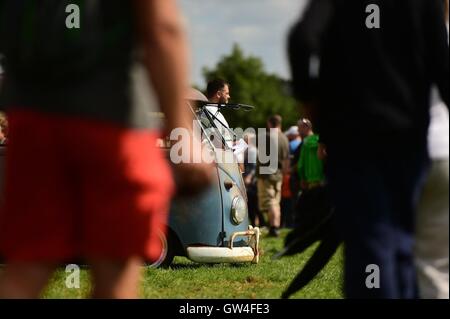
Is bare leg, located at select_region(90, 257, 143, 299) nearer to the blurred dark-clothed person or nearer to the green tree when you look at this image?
the blurred dark-clothed person

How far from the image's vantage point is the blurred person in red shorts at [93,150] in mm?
2844

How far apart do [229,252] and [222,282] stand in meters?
1.01

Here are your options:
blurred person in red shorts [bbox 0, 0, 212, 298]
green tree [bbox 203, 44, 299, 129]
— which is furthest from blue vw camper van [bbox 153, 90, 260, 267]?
green tree [bbox 203, 44, 299, 129]

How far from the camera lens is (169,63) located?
9.46 feet

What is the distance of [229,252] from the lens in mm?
9984

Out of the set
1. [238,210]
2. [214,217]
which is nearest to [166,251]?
[214,217]

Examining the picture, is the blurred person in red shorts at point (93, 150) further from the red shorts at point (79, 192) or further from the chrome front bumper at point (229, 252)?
the chrome front bumper at point (229, 252)

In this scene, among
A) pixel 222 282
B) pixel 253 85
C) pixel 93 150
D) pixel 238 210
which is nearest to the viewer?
pixel 93 150

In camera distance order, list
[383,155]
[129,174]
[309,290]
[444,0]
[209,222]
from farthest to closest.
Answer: [209,222], [309,290], [444,0], [383,155], [129,174]

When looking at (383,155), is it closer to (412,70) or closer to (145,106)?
(412,70)

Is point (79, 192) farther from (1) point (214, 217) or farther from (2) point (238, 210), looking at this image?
(2) point (238, 210)

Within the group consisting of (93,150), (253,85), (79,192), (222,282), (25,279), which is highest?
(253,85)
